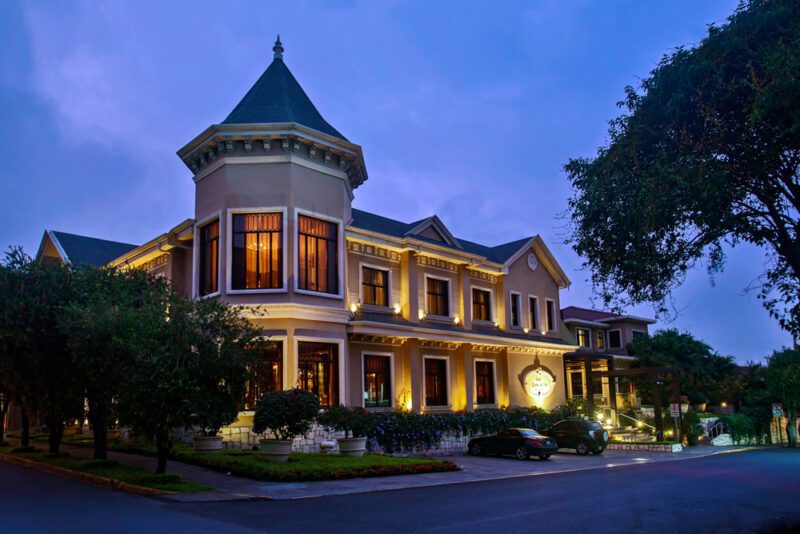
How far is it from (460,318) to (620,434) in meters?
11.4

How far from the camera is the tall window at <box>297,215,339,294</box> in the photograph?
23.4 m

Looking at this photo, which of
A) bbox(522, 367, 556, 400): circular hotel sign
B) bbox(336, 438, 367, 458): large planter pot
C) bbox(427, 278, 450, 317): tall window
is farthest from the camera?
bbox(522, 367, 556, 400): circular hotel sign

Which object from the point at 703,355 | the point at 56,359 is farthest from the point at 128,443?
the point at 703,355

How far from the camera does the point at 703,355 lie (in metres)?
46.7

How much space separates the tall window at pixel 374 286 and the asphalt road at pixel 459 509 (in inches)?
437

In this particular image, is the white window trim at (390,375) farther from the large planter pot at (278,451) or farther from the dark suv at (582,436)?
the dark suv at (582,436)

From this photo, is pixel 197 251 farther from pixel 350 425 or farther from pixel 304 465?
pixel 304 465

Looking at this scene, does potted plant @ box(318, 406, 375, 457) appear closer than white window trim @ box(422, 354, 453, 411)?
Yes

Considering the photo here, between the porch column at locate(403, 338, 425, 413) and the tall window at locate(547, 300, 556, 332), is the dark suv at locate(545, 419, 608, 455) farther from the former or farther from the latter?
the tall window at locate(547, 300, 556, 332)

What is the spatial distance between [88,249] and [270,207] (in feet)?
58.4

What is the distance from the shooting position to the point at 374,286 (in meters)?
27.3

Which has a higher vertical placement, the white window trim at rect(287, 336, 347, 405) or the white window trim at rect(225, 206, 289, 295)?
the white window trim at rect(225, 206, 289, 295)

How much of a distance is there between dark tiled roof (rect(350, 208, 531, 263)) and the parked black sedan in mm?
8933

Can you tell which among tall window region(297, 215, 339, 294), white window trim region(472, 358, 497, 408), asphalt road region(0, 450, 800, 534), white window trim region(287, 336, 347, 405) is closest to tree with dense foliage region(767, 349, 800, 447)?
white window trim region(472, 358, 497, 408)
